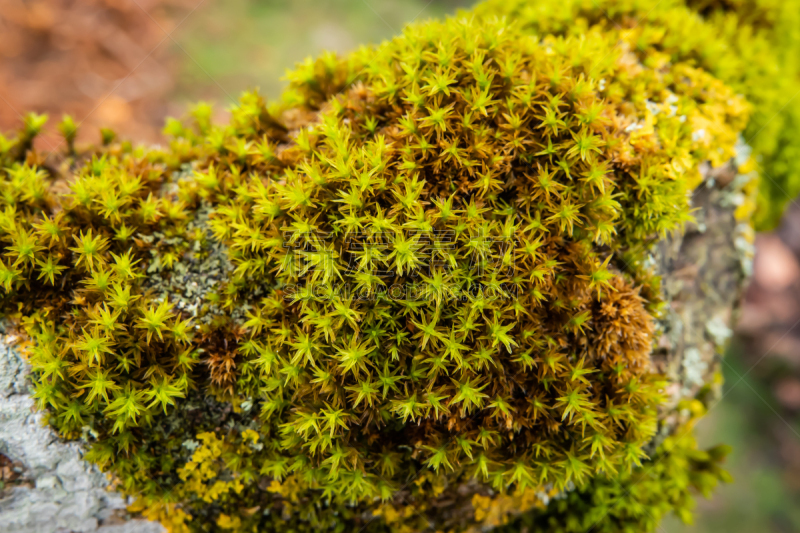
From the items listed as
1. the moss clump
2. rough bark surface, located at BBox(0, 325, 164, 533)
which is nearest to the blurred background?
the moss clump

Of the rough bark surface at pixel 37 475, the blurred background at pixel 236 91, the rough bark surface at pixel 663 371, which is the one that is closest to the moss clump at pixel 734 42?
the rough bark surface at pixel 663 371

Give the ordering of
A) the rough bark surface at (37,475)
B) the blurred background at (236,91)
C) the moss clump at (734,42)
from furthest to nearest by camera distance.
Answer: the blurred background at (236,91), the moss clump at (734,42), the rough bark surface at (37,475)

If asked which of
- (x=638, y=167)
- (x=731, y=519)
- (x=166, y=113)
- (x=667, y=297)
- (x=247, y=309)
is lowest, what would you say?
(x=731, y=519)

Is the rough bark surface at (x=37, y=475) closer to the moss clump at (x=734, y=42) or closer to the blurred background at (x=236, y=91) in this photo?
the moss clump at (x=734, y=42)

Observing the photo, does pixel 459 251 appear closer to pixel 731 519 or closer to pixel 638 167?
pixel 638 167

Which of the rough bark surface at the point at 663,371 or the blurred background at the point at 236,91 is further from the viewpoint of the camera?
the blurred background at the point at 236,91

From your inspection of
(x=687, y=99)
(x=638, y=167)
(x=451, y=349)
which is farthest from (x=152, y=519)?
(x=687, y=99)

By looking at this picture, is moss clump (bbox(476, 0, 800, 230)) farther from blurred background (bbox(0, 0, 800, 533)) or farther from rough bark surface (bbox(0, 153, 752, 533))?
blurred background (bbox(0, 0, 800, 533))
